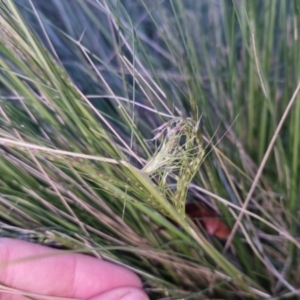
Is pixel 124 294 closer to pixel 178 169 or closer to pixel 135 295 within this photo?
pixel 135 295

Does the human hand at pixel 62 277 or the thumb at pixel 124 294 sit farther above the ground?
the human hand at pixel 62 277

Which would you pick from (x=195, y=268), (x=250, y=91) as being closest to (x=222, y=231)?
(x=195, y=268)

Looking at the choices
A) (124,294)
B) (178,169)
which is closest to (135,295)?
(124,294)

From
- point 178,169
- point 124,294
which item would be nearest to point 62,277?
point 124,294

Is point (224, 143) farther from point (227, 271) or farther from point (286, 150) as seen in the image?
point (227, 271)

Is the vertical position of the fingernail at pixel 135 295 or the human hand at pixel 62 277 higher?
the human hand at pixel 62 277

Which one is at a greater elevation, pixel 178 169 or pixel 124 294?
pixel 178 169

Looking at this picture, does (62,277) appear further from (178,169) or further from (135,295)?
(178,169)
